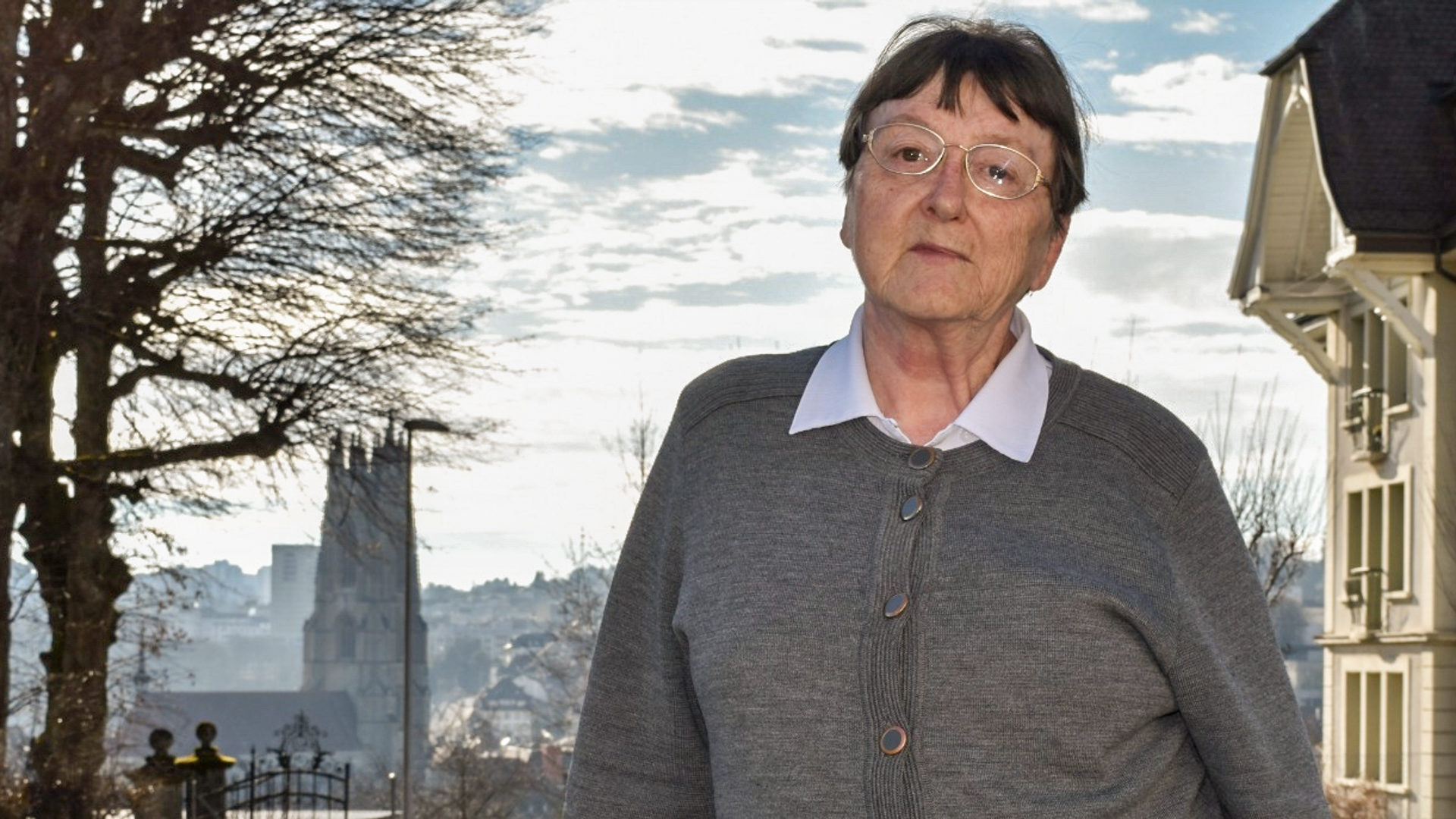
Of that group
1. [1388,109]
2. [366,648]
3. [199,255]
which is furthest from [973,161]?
[366,648]

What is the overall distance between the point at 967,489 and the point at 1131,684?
286mm

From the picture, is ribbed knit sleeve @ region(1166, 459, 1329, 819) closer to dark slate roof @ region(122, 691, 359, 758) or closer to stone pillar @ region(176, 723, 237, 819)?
stone pillar @ region(176, 723, 237, 819)

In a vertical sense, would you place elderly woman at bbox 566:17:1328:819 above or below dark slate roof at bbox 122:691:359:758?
above

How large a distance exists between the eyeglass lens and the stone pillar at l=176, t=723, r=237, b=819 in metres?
17.6

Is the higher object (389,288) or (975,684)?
(389,288)

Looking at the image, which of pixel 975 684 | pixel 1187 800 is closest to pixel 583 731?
pixel 975 684

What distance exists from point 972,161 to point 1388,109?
2237 cm

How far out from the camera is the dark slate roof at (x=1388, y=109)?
75.7 feet

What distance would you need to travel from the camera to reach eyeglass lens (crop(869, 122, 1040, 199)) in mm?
2455

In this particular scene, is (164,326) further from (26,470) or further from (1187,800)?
(1187,800)

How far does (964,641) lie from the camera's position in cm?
234

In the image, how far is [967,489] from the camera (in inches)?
96.1

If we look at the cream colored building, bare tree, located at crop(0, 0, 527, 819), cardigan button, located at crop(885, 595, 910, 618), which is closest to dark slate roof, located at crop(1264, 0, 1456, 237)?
the cream colored building

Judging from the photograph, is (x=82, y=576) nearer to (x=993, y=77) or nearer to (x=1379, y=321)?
(x=993, y=77)
